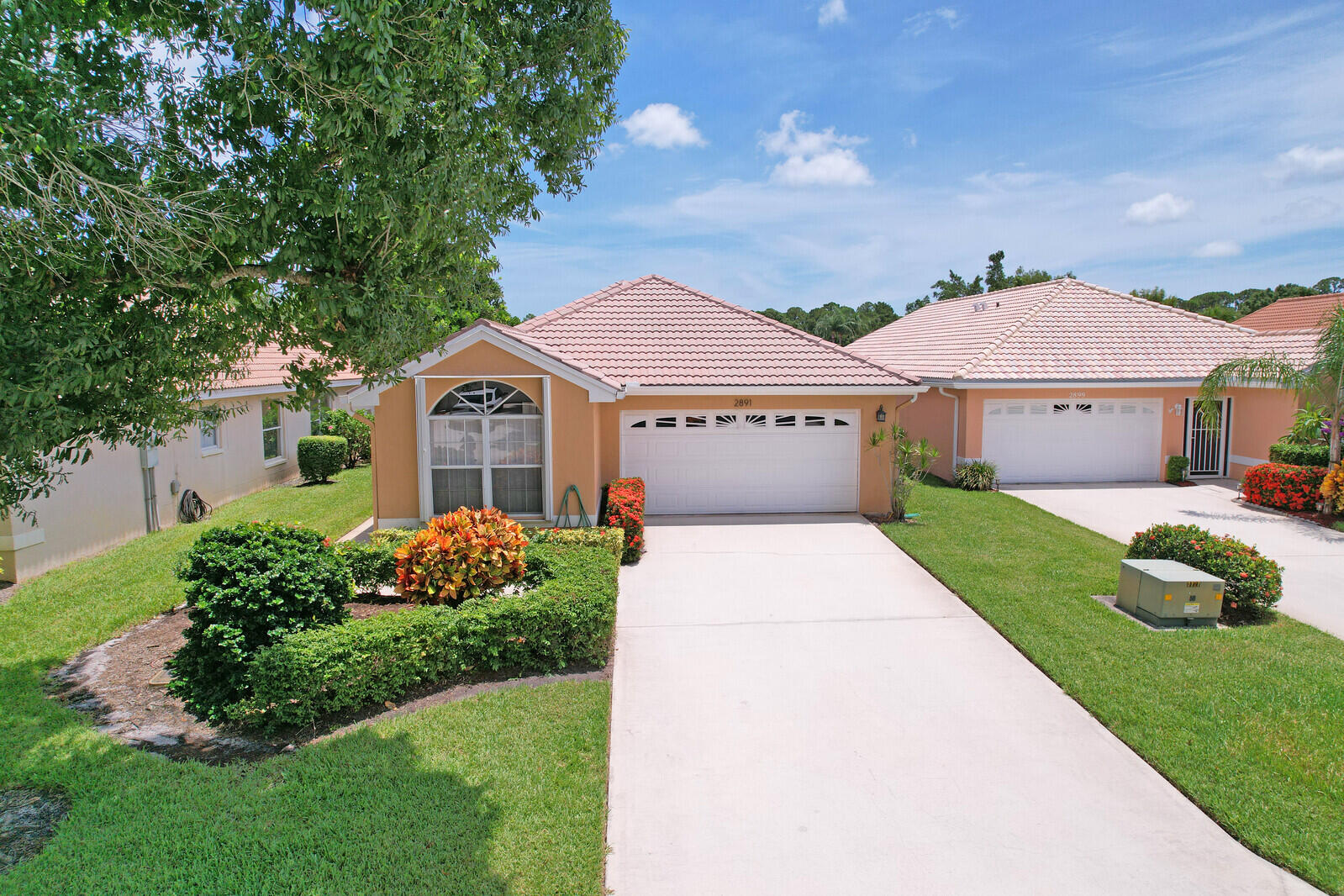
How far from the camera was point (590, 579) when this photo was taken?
8133 mm

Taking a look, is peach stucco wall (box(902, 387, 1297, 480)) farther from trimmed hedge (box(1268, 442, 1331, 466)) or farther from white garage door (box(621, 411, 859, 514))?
white garage door (box(621, 411, 859, 514))

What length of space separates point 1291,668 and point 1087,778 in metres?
3.34

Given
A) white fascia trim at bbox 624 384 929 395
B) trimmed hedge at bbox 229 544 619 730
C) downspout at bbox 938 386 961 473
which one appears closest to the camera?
trimmed hedge at bbox 229 544 619 730

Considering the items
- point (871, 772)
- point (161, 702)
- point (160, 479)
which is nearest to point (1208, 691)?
point (871, 772)

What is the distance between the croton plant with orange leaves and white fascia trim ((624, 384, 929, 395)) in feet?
18.6

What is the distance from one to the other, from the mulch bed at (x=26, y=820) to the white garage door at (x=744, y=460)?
1008cm

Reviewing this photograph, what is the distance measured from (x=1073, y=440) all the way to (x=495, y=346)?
13.9 m

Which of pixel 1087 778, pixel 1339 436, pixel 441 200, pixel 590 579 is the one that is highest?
pixel 441 200

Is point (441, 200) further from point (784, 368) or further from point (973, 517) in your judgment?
point (973, 517)

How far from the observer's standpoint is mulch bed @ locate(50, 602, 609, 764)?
19.9ft

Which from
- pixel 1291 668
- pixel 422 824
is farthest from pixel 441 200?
pixel 1291 668

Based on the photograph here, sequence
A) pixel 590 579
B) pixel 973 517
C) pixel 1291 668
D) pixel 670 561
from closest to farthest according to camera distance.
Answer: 1. pixel 1291 668
2. pixel 590 579
3. pixel 670 561
4. pixel 973 517

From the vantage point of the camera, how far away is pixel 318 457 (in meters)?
18.8

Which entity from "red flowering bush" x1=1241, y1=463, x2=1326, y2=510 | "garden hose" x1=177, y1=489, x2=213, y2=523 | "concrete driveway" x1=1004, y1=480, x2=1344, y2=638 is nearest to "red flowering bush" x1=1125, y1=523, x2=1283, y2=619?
"concrete driveway" x1=1004, y1=480, x2=1344, y2=638
